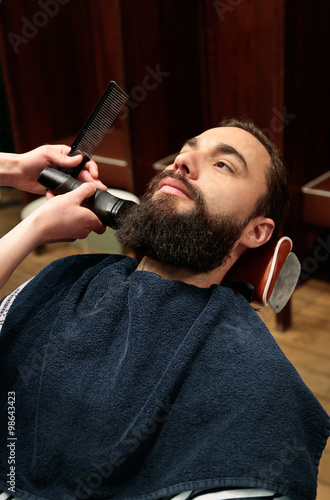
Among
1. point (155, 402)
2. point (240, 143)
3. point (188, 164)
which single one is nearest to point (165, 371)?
point (155, 402)

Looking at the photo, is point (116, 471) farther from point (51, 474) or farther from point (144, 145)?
point (144, 145)

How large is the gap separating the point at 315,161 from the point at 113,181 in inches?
45.5

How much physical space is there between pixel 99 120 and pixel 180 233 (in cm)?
A: 39

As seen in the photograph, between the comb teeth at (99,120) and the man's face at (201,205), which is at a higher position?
the comb teeth at (99,120)

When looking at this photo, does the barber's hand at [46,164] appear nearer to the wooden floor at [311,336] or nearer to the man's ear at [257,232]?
the man's ear at [257,232]

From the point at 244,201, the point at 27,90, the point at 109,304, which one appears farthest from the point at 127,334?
the point at 27,90

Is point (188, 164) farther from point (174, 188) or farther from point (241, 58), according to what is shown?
point (241, 58)

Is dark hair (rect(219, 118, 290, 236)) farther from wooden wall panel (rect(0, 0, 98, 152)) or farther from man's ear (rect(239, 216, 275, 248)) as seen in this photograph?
wooden wall panel (rect(0, 0, 98, 152))

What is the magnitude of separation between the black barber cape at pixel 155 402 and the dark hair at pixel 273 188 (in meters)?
0.30

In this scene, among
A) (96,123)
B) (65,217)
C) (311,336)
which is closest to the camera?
(65,217)

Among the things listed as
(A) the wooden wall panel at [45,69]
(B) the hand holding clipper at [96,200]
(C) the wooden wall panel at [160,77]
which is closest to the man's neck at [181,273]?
(B) the hand holding clipper at [96,200]

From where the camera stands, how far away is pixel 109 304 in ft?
3.87

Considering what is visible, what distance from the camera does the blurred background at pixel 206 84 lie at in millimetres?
2330

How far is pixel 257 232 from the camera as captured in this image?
53.6 inches
